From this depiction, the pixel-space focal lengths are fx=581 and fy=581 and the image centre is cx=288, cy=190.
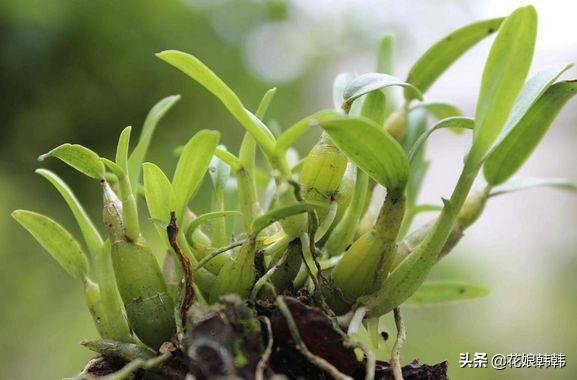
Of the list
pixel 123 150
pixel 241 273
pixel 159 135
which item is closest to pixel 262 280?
pixel 241 273

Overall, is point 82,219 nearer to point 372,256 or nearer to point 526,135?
point 372,256

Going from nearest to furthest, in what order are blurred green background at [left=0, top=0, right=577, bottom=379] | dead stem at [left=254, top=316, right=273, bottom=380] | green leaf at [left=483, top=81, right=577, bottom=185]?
dead stem at [left=254, top=316, right=273, bottom=380] < green leaf at [left=483, top=81, right=577, bottom=185] < blurred green background at [left=0, top=0, right=577, bottom=379]

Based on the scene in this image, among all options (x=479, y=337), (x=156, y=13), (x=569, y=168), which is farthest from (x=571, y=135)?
(x=156, y=13)

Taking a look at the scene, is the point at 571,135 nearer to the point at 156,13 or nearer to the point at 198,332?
the point at 156,13

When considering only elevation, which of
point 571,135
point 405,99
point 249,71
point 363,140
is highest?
point 571,135

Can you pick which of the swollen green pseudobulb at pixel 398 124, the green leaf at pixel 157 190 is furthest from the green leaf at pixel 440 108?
the green leaf at pixel 157 190

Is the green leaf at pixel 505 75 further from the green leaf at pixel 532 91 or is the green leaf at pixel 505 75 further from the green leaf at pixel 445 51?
the green leaf at pixel 445 51

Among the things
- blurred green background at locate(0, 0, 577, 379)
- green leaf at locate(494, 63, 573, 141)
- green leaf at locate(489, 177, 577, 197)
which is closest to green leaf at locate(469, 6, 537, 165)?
green leaf at locate(494, 63, 573, 141)

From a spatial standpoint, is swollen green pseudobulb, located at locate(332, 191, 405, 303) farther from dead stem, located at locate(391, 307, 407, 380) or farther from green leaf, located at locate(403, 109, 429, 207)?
green leaf, located at locate(403, 109, 429, 207)
